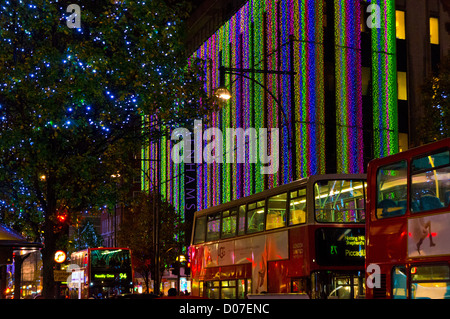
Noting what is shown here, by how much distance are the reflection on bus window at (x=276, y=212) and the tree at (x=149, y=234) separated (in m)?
35.3

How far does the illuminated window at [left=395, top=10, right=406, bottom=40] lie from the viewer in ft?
146

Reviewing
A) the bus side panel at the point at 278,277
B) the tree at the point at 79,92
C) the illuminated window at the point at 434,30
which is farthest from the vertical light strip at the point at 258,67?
the bus side panel at the point at 278,277

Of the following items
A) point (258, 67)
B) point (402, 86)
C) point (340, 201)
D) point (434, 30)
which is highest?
point (434, 30)

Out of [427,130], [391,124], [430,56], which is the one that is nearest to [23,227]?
[427,130]

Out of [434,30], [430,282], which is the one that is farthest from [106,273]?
[430,282]

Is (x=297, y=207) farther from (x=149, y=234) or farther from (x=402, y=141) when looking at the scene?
(x=149, y=234)

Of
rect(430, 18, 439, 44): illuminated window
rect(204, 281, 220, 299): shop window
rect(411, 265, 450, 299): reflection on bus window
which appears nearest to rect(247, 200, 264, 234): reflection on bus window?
rect(204, 281, 220, 299): shop window

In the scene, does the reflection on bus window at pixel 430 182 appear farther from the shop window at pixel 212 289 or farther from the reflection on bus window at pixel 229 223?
the shop window at pixel 212 289

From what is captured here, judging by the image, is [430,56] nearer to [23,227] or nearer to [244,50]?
[244,50]

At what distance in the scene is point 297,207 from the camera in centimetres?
1745

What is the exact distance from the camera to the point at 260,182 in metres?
41.2

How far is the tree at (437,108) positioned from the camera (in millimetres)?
25906

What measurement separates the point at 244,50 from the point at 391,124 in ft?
32.1

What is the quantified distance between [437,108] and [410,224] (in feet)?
52.5
